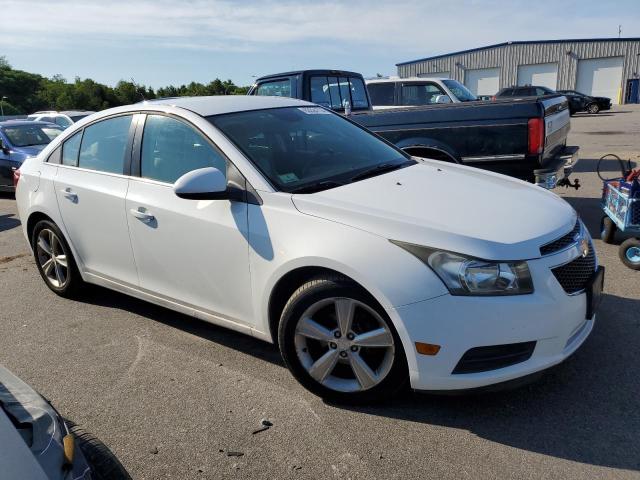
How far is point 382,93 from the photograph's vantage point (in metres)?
11.6

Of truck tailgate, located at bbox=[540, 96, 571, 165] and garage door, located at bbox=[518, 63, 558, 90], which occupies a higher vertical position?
truck tailgate, located at bbox=[540, 96, 571, 165]

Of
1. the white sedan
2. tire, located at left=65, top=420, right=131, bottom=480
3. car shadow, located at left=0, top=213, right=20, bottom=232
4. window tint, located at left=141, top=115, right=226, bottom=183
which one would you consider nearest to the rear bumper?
the white sedan

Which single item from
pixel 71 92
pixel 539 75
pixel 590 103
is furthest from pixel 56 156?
pixel 71 92

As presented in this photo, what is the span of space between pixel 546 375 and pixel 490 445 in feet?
2.55

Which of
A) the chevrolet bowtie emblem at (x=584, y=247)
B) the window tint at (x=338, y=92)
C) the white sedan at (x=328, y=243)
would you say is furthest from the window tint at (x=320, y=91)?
the chevrolet bowtie emblem at (x=584, y=247)

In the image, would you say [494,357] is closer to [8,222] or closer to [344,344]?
[344,344]

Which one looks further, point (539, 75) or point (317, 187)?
point (539, 75)

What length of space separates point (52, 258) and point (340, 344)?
3.10m

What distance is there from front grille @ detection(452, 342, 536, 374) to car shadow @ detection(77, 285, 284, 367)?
1328mm

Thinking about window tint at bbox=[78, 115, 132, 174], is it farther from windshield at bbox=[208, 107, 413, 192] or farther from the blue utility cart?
the blue utility cart

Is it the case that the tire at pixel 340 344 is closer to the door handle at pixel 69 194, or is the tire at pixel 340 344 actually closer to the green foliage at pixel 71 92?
the door handle at pixel 69 194

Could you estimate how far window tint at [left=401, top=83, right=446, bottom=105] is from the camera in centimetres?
1139

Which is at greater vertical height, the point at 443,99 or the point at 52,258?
the point at 443,99

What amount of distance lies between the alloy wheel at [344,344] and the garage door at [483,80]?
48773mm
